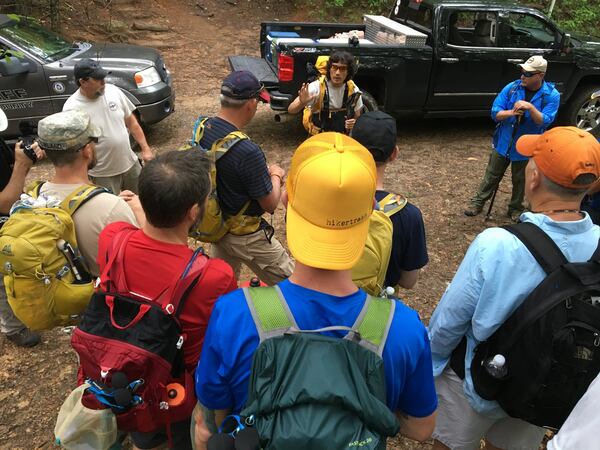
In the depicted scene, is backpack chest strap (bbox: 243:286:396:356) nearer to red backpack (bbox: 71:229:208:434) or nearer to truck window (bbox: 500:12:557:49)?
red backpack (bbox: 71:229:208:434)

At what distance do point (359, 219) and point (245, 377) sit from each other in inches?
23.0

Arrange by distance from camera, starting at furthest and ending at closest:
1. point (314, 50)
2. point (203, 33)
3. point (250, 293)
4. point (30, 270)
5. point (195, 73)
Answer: point (203, 33), point (195, 73), point (314, 50), point (30, 270), point (250, 293)

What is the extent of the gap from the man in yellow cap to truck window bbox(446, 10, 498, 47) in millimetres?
6565

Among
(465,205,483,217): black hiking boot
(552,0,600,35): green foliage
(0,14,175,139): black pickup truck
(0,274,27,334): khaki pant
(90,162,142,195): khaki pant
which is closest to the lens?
(0,274,27,334): khaki pant

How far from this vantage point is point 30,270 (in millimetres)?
2135

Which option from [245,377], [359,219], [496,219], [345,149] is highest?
[345,149]

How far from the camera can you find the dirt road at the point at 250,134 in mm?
3184

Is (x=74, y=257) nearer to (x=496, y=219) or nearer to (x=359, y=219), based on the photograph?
(x=359, y=219)

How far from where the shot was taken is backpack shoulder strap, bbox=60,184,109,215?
2.34 m

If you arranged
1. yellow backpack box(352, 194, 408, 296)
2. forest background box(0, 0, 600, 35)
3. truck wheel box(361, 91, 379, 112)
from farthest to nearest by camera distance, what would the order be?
forest background box(0, 0, 600, 35) → truck wheel box(361, 91, 379, 112) → yellow backpack box(352, 194, 408, 296)

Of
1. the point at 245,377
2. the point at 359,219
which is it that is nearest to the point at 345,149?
the point at 359,219

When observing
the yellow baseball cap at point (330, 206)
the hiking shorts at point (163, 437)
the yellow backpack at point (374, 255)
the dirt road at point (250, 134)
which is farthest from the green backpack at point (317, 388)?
the dirt road at point (250, 134)

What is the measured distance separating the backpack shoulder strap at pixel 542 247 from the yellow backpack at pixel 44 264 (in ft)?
6.72

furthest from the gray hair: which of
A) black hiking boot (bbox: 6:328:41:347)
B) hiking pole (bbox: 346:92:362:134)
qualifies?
black hiking boot (bbox: 6:328:41:347)
